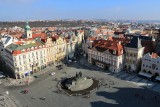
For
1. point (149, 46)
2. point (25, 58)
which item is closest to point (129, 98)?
point (149, 46)

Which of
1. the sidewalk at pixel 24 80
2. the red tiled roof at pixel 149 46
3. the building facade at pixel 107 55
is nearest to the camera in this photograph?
the sidewalk at pixel 24 80

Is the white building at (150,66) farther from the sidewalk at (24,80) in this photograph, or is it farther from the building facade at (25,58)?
the building facade at (25,58)

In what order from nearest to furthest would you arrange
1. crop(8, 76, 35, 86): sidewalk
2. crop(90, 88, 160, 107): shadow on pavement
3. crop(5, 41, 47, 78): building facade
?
crop(90, 88, 160, 107): shadow on pavement
crop(8, 76, 35, 86): sidewalk
crop(5, 41, 47, 78): building facade

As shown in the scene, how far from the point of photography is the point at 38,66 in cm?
10662

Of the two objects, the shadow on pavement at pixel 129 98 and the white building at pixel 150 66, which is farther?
the white building at pixel 150 66

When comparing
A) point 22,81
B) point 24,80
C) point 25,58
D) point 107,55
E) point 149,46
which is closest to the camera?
point 22,81

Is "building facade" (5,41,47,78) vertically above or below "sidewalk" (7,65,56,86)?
above

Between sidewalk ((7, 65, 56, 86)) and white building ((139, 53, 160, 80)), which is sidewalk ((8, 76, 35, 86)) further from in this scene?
white building ((139, 53, 160, 80))

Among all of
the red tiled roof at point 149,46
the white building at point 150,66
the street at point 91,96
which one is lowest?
the street at point 91,96

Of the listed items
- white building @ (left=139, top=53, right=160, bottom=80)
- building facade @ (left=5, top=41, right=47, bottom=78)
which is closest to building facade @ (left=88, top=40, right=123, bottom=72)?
white building @ (left=139, top=53, right=160, bottom=80)

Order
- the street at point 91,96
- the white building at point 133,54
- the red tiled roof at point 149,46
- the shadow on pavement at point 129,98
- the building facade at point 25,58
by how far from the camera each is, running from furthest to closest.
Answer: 1. the red tiled roof at point 149,46
2. the white building at point 133,54
3. the building facade at point 25,58
4. the street at point 91,96
5. the shadow on pavement at point 129,98

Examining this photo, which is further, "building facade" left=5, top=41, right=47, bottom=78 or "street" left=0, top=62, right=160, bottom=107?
"building facade" left=5, top=41, right=47, bottom=78

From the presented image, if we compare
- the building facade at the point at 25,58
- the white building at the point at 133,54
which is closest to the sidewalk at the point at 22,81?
the building facade at the point at 25,58

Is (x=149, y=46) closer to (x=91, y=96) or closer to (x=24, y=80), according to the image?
(x=91, y=96)
